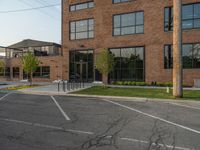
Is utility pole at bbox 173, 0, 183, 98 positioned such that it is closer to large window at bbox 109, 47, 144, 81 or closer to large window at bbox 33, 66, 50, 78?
large window at bbox 109, 47, 144, 81

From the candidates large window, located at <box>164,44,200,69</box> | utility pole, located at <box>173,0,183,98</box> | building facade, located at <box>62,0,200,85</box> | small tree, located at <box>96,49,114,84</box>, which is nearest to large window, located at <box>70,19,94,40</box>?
building facade, located at <box>62,0,200,85</box>

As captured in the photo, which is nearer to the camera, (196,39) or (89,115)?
(89,115)

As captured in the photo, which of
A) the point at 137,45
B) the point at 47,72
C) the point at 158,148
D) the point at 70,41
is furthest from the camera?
the point at 47,72

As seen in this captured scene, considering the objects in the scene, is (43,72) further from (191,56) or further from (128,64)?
(191,56)

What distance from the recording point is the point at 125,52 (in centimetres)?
2548

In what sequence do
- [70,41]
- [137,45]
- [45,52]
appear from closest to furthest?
[137,45] < [70,41] < [45,52]

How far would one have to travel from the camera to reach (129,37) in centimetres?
2498

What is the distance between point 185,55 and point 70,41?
1482cm

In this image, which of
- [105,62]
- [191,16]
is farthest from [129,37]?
[191,16]

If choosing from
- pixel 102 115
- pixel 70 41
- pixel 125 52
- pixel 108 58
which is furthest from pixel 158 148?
pixel 70 41

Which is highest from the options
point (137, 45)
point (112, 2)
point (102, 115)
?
point (112, 2)

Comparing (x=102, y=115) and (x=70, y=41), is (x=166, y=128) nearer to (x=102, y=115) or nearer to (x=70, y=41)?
(x=102, y=115)

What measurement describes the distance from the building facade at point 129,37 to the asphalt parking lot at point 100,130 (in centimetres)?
1377

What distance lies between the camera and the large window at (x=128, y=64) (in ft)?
80.9
